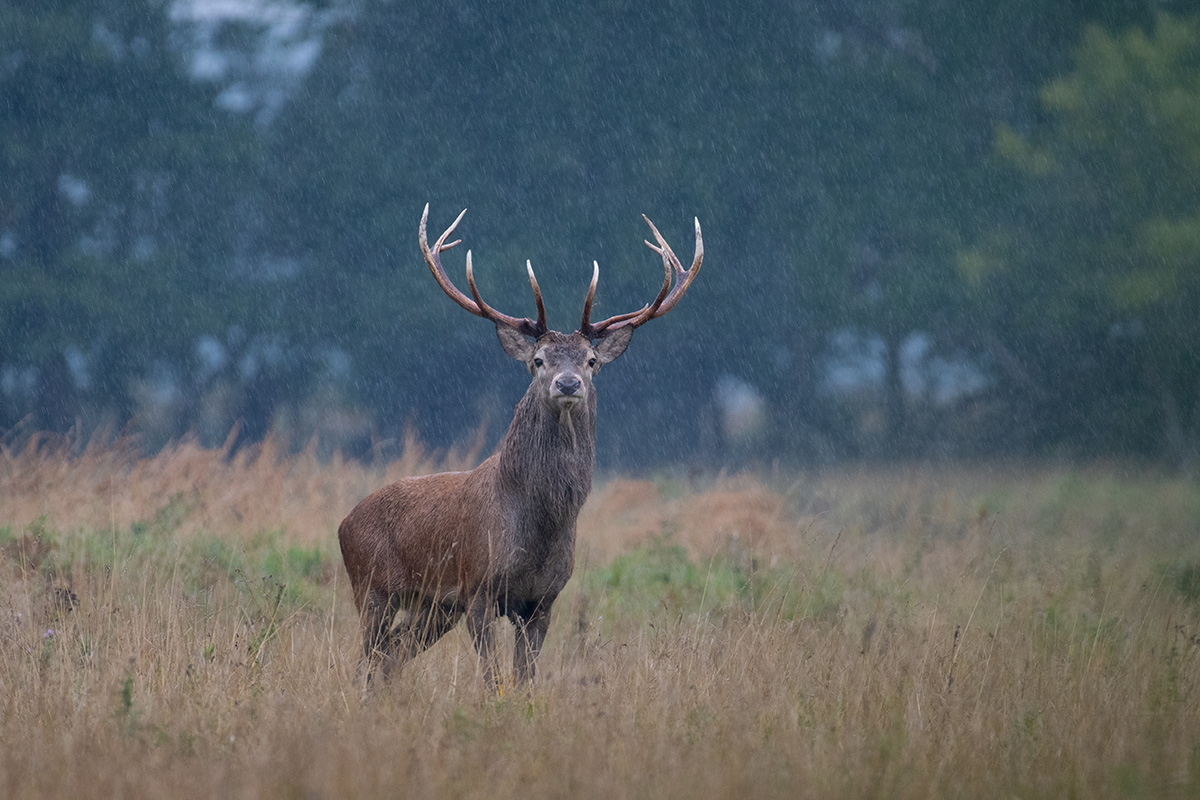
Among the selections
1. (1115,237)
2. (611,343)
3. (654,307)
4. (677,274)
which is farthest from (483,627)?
(1115,237)

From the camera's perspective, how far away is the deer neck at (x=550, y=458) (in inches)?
231

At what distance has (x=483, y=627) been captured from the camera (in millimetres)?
5648

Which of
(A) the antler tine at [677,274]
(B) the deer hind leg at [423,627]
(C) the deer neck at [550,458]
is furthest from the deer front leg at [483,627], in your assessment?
(A) the antler tine at [677,274]

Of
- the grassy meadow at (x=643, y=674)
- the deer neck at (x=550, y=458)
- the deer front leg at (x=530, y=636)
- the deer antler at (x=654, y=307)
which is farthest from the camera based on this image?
the deer antler at (x=654, y=307)

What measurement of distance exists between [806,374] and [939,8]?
6.59 m

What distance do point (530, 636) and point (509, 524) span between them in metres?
0.52

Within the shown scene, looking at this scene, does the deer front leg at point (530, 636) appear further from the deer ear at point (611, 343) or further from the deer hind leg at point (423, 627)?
the deer ear at point (611, 343)

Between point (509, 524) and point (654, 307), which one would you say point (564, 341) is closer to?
point (654, 307)

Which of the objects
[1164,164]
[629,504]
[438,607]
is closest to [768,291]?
[1164,164]

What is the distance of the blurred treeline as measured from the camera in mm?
19875

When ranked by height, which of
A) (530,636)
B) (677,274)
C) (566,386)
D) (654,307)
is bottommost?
(530,636)

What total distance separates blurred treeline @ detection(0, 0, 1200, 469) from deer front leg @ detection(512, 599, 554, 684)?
44.1ft

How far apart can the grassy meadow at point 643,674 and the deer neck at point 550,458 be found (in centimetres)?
69

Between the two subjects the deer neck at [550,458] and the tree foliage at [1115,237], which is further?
the tree foliage at [1115,237]
